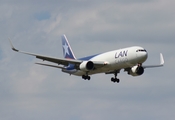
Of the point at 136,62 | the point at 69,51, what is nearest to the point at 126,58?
the point at 136,62

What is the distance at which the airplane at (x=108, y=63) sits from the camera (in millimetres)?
108188

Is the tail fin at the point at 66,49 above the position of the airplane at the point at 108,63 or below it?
above

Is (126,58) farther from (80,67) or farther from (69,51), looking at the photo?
(69,51)

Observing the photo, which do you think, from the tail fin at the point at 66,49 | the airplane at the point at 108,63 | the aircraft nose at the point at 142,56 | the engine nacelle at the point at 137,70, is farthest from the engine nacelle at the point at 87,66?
the tail fin at the point at 66,49

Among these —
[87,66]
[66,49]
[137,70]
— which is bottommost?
[87,66]

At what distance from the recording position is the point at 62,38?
131875mm

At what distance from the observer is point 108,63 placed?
361 feet

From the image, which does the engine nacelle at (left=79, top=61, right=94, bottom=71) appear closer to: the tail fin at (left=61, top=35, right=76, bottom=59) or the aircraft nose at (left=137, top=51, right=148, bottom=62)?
the aircraft nose at (left=137, top=51, right=148, bottom=62)

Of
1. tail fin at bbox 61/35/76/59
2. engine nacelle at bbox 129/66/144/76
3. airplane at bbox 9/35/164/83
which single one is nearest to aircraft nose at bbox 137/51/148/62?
airplane at bbox 9/35/164/83

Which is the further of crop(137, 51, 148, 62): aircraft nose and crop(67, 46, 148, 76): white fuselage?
crop(67, 46, 148, 76): white fuselage

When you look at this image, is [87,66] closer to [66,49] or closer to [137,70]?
[137,70]

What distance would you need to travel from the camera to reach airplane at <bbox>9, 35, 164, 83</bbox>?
108 metres

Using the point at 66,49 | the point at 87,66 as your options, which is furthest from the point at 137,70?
the point at 66,49

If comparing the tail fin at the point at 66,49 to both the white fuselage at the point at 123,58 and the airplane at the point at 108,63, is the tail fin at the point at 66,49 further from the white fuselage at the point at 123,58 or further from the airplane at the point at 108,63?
the white fuselage at the point at 123,58
